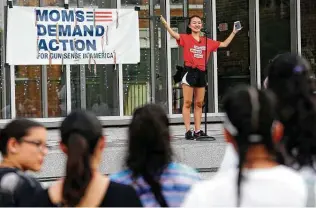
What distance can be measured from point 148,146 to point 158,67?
1057cm

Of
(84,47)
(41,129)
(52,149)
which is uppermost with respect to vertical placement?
(84,47)

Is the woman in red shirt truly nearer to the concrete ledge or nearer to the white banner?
the white banner

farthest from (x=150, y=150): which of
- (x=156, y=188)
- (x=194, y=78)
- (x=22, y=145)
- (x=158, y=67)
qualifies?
(x=158, y=67)

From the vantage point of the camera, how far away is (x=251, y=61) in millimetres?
14484

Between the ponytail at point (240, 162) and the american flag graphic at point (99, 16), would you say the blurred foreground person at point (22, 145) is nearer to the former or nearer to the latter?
the ponytail at point (240, 162)

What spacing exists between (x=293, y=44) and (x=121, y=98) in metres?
4.08

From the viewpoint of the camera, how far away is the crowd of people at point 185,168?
257 cm

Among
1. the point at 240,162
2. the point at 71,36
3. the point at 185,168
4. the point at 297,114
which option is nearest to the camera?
the point at 240,162

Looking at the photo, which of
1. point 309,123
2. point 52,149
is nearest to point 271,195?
point 309,123

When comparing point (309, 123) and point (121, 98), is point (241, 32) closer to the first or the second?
point (121, 98)

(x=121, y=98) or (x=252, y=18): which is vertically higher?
(x=252, y=18)

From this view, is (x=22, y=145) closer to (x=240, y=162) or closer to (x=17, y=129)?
(x=17, y=129)

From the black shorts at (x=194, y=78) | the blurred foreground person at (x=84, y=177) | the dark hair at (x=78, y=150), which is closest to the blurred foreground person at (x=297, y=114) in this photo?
the blurred foreground person at (x=84, y=177)

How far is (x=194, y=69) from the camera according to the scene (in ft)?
34.1
